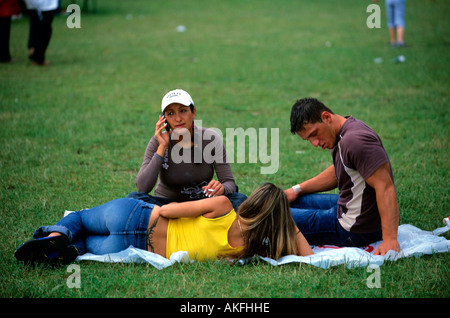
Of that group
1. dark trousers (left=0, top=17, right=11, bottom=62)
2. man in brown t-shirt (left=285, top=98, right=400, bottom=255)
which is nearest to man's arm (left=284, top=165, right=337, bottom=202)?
man in brown t-shirt (left=285, top=98, right=400, bottom=255)

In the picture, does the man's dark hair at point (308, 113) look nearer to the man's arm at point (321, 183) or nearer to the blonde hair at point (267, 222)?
the blonde hair at point (267, 222)

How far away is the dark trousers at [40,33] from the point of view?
10.5 metres

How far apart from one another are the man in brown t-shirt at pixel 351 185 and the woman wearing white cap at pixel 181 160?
0.74 metres

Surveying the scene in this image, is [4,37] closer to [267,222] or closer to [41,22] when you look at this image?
[41,22]

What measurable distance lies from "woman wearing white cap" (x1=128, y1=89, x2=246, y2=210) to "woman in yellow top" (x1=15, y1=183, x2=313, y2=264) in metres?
0.44

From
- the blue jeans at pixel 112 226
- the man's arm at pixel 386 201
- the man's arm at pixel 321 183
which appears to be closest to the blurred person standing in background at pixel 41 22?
the blue jeans at pixel 112 226

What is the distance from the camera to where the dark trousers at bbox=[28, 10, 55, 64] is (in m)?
10.5

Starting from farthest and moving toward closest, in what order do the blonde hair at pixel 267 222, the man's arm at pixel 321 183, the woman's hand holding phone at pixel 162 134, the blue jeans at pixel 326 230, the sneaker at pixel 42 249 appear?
the man's arm at pixel 321 183, the woman's hand holding phone at pixel 162 134, the blue jeans at pixel 326 230, the blonde hair at pixel 267 222, the sneaker at pixel 42 249

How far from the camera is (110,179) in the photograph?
5.32 meters

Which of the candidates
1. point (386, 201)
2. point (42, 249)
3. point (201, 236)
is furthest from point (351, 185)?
point (42, 249)

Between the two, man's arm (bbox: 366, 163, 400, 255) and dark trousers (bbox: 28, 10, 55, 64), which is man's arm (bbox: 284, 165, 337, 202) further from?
dark trousers (bbox: 28, 10, 55, 64)

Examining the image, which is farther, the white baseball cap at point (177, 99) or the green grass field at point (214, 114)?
the white baseball cap at point (177, 99)
